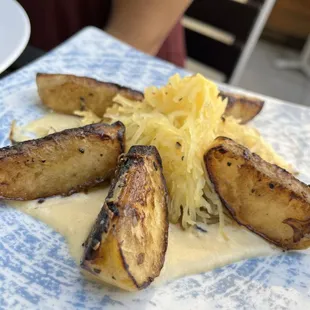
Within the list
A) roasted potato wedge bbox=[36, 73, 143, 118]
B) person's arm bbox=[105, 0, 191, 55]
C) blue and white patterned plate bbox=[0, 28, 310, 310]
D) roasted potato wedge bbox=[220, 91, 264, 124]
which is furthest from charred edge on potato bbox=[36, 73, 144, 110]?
person's arm bbox=[105, 0, 191, 55]

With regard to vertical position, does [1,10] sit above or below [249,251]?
above

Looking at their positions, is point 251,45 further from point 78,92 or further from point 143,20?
point 78,92

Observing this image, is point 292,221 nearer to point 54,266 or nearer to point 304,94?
point 54,266

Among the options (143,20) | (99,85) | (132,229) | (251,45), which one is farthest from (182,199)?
(251,45)

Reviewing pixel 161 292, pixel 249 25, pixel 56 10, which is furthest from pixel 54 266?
pixel 249 25

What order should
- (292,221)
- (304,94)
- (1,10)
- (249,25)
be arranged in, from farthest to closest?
(304,94) < (249,25) < (1,10) < (292,221)
